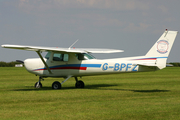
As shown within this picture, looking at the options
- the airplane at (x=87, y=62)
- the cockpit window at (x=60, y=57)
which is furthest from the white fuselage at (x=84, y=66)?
the cockpit window at (x=60, y=57)

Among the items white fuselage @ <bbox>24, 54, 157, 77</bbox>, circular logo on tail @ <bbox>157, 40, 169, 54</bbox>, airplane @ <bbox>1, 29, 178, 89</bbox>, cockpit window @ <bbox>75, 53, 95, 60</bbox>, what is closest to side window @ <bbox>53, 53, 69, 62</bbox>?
airplane @ <bbox>1, 29, 178, 89</bbox>

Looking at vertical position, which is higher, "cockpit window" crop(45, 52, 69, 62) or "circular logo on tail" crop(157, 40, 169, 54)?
"circular logo on tail" crop(157, 40, 169, 54)

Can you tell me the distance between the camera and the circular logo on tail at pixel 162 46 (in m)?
13.8

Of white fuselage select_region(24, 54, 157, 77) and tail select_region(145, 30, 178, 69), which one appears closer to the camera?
tail select_region(145, 30, 178, 69)

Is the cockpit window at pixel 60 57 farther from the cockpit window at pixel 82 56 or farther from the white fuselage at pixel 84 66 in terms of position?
the cockpit window at pixel 82 56

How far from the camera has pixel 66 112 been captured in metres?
8.50

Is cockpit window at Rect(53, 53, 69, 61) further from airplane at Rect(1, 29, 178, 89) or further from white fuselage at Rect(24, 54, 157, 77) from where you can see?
white fuselage at Rect(24, 54, 157, 77)

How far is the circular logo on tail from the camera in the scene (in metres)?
13.8

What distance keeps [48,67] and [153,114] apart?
27.8ft

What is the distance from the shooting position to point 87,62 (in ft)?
50.6

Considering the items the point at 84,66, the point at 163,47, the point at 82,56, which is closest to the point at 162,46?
the point at 163,47

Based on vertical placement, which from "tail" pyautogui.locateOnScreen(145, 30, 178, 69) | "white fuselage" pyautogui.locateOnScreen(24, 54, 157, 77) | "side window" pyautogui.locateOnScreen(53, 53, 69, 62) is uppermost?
"tail" pyautogui.locateOnScreen(145, 30, 178, 69)

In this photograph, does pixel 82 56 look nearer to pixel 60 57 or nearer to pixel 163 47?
pixel 60 57

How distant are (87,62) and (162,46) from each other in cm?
399
